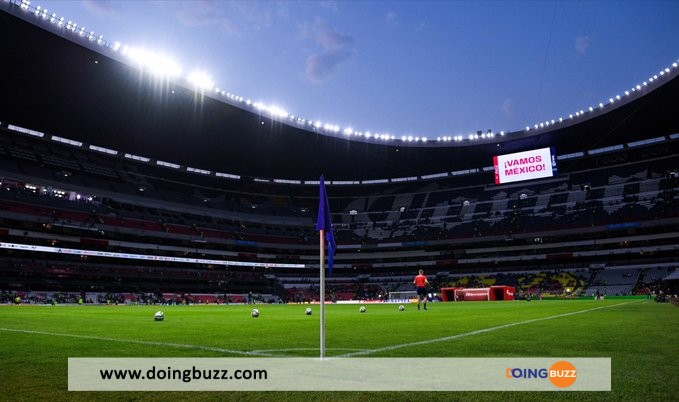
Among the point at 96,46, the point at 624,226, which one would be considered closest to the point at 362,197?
the point at 624,226

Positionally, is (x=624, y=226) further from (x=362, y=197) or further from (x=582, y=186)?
(x=362, y=197)

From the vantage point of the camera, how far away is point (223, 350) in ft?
21.6

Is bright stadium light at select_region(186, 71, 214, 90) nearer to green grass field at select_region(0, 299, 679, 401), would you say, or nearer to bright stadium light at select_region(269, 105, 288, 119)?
bright stadium light at select_region(269, 105, 288, 119)

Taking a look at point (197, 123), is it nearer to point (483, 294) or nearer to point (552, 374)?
point (483, 294)

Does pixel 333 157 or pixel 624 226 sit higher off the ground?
pixel 333 157

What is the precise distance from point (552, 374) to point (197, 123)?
5357cm

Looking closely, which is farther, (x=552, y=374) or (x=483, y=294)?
(x=483, y=294)

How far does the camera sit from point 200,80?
45188 mm

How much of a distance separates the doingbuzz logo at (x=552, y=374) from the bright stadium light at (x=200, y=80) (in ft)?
146

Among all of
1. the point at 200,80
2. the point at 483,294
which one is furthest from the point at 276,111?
the point at 483,294

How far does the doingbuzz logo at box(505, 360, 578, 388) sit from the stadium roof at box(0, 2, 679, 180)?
3956 centimetres

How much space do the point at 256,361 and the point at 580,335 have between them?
5886 millimetres

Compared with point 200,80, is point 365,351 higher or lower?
lower

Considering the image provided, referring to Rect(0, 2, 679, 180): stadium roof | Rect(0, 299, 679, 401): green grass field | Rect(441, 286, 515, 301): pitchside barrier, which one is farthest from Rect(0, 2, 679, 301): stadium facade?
Rect(0, 299, 679, 401): green grass field
